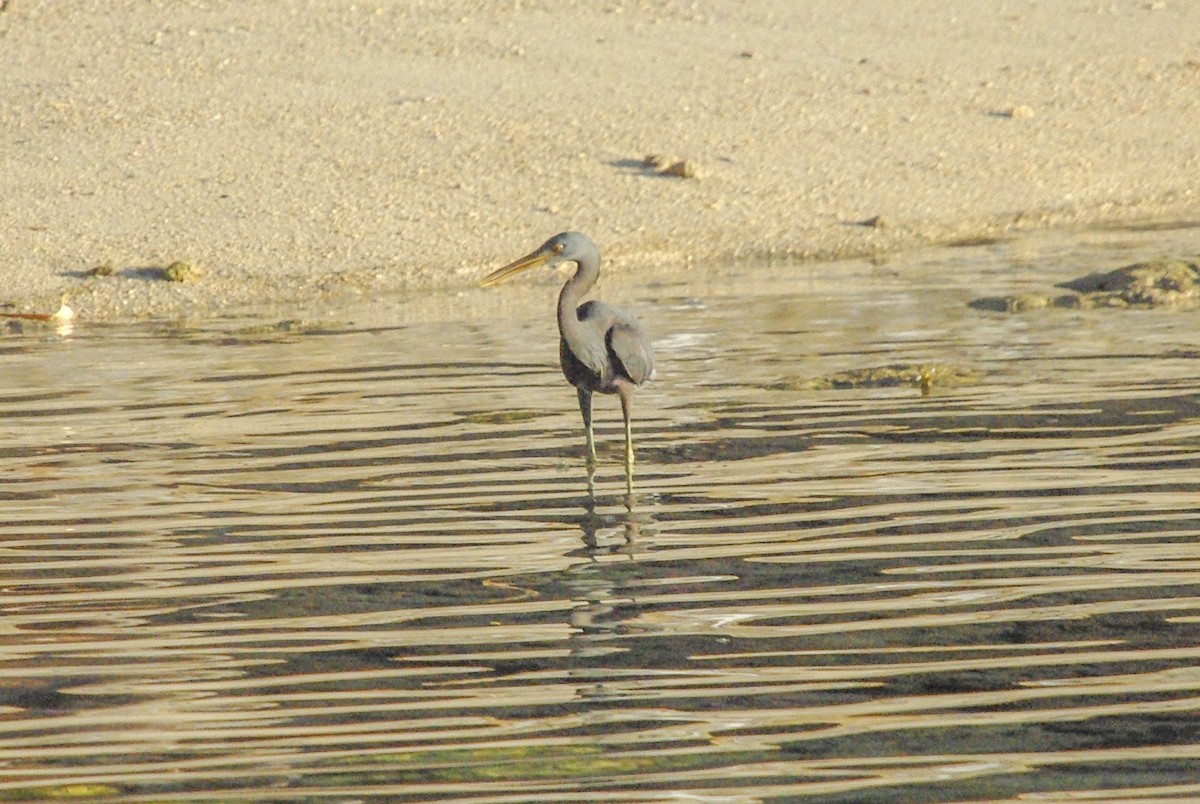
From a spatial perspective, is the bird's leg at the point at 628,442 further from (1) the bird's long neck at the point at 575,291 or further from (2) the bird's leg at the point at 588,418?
(1) the bird's long neck at the point at 575,291

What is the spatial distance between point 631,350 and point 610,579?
2.53 m

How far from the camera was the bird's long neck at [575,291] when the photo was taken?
359 inches

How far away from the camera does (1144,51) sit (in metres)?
23.4

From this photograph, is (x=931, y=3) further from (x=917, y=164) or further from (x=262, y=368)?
(x=262, y=368)

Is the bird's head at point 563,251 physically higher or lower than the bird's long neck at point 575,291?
higher

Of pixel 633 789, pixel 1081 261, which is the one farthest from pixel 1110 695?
pixel 1081 261

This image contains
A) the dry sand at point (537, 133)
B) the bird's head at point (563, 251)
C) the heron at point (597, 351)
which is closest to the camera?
the heron at point (597, 351)

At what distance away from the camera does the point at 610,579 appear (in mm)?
6738

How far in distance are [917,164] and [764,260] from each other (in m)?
3.12

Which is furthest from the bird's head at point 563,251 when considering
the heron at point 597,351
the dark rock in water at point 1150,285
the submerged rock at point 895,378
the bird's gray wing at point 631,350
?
the dark rock in water at point 1150,285

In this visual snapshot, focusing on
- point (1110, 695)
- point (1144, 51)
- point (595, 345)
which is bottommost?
point (1110, 695)

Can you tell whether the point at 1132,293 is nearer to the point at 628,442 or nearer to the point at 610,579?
the point at 628,442

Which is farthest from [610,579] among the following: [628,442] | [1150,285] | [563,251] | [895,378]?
[1150,285]

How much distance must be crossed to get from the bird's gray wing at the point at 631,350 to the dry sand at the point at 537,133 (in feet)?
24.4
